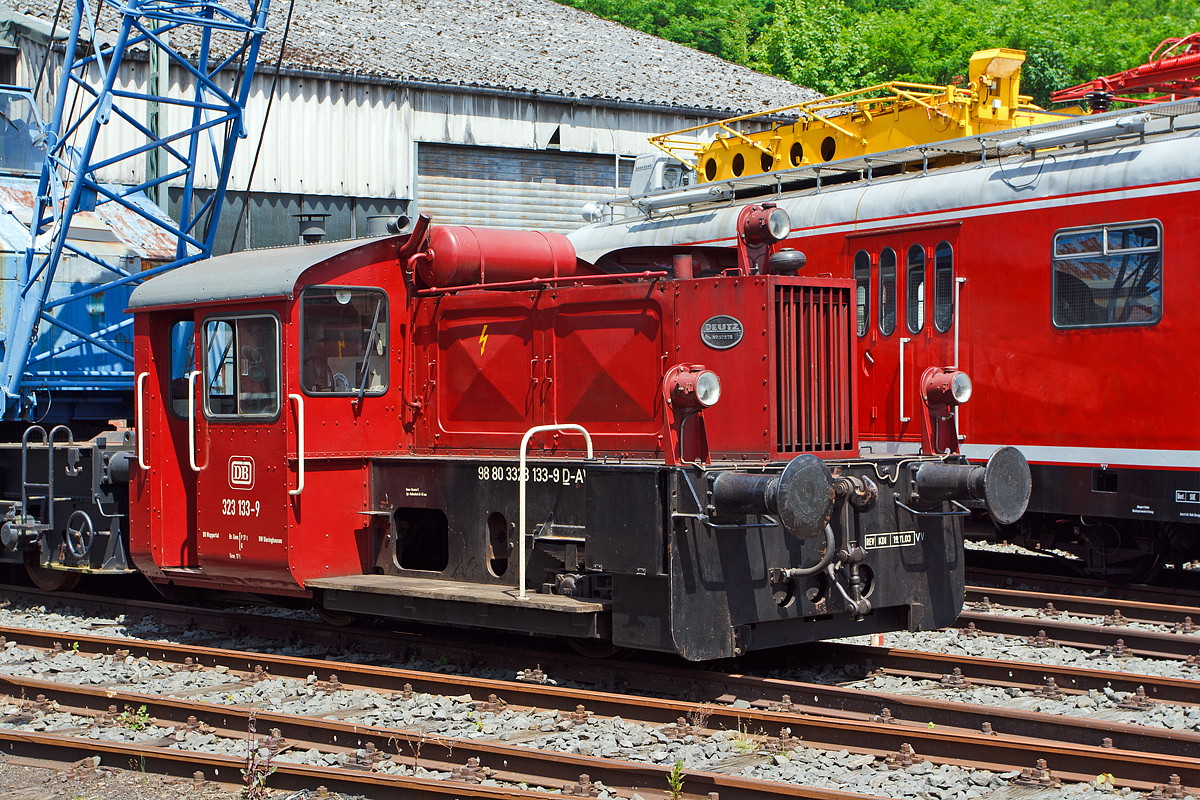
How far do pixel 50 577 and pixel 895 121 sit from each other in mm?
9087

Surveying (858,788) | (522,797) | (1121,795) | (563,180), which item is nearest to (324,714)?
(522,797)

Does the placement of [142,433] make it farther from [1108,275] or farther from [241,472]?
[1108,275]

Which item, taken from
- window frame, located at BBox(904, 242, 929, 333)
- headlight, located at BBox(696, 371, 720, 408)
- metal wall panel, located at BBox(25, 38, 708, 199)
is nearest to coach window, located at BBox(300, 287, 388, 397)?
headlight, located at BBox(696, 371, 720, 408)

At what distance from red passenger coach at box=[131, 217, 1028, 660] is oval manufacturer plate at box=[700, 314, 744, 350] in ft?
0.04

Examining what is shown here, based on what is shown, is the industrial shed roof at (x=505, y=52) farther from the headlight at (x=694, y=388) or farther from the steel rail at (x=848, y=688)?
the headlight at (x=694, y=388)

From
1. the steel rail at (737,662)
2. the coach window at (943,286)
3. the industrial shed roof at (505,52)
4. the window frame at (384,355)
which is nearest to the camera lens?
the steel rail at (737,662)

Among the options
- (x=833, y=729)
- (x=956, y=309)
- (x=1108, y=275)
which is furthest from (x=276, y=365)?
(x=1108, y=275)

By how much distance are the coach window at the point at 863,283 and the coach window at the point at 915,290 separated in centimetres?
42

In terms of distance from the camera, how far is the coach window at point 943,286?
11.0 metres

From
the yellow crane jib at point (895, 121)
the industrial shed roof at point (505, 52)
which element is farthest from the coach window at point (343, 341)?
the industrial shed roof at point (505, 52)

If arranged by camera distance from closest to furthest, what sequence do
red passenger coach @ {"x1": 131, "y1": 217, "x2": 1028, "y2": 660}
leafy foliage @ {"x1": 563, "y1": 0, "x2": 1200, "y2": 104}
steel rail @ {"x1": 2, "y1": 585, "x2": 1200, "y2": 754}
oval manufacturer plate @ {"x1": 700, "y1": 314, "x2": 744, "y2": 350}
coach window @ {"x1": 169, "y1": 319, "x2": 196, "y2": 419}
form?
steel rail @ {"x1": 2, "y1": 585, "x2": 1200, "y2": 754} → red passenger coach @ {"x1": 131, "y1": 217, "x2": 1028, "y2": 660} → oval manufacturer plate @ {"x1": 700, "y1": 314, "x2": 744, "y2": 350} → coach window @ {"x1": 169, "y1": 319, "x2": 196, "y2": 419} → leafy foliage @ {"x1": 563, "y1": 0, "x2": 1200, "y2": 104}

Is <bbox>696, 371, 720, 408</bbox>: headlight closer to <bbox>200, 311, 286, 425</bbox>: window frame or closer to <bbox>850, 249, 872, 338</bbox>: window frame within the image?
<bbox>200, 311, 286, 425</bbox>: window frame

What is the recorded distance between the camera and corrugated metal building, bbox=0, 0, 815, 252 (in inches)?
778

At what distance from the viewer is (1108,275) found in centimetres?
998
